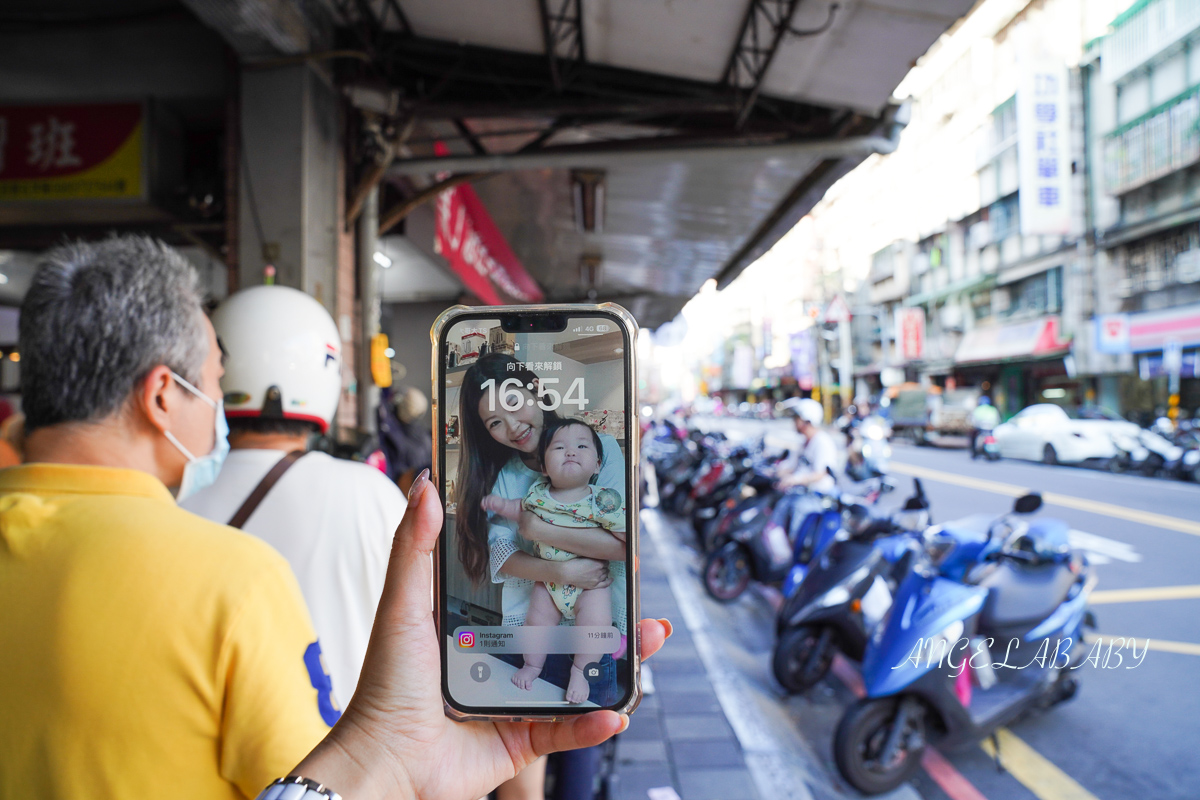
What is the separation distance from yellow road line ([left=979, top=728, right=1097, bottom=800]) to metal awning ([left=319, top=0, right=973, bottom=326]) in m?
3.61

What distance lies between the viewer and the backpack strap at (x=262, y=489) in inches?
60.4

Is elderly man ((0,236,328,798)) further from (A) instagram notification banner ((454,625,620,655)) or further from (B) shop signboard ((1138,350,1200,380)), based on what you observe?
(B) shop signboard ((1138,350,1200,380))

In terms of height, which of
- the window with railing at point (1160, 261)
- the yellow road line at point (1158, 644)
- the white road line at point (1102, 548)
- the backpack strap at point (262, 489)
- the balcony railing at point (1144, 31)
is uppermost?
the balcony railing at point (1144, 31)

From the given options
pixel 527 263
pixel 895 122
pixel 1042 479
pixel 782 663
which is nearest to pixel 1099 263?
pixel 1042 479

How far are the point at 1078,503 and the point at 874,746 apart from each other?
858 cm

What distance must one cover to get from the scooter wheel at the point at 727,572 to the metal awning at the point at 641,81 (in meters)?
3.23

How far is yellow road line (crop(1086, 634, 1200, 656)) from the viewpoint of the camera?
4.38m

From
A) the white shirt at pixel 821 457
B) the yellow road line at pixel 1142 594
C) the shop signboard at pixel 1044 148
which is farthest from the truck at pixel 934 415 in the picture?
the white shirt at pixel 821 457

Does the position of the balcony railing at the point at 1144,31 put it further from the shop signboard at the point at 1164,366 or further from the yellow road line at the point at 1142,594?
the yellow road line at the point at 1142,594

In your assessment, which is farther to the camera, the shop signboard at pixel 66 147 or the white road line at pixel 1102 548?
the white road line at pixel 1102 548

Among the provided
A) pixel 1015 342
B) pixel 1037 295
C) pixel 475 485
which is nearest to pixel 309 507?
pixel 475 485

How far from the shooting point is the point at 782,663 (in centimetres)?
392

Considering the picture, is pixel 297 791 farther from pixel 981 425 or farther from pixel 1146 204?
pixel 1146 204

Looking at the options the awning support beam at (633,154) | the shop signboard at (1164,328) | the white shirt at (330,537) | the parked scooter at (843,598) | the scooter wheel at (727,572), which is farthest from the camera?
the shop signboard at (1164,328)
